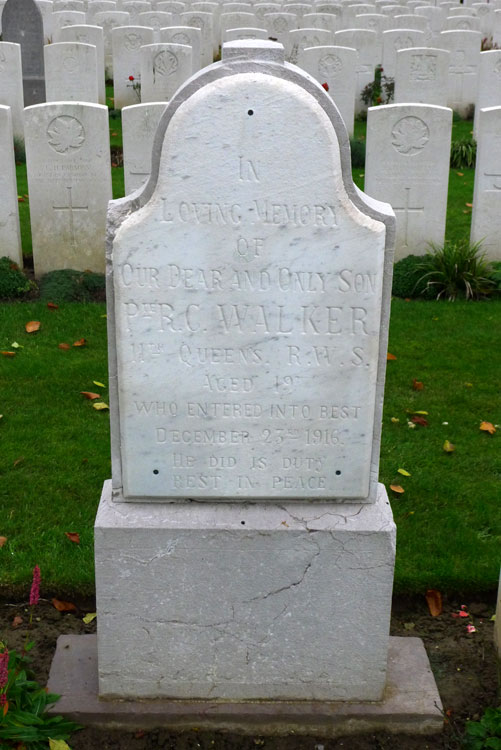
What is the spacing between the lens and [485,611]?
397cm

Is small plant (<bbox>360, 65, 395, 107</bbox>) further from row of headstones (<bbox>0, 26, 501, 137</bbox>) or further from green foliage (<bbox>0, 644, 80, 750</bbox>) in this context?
green foliage (<bbox>0, 644, 80, 750</bbox>)

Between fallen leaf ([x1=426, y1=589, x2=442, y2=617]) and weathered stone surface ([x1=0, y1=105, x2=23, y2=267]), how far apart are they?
17.0 ft

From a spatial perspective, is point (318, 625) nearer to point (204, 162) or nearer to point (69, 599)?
point (69, 599)

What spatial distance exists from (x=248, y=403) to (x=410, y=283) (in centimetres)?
499

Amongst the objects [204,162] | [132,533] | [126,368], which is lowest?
[132,533]

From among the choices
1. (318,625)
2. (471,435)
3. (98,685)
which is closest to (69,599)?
(98,685)

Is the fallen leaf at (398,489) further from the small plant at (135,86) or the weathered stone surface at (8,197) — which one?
the small plant at (135,86)

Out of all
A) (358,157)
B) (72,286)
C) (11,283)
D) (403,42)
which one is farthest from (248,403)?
(403,42)

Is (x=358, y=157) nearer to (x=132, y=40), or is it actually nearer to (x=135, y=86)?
(x=135, y=86)

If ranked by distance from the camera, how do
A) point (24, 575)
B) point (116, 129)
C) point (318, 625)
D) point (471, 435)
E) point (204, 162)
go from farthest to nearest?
point (116, 129), point (471, 435), point (24, 575), point (318, 625), point (204, 162)

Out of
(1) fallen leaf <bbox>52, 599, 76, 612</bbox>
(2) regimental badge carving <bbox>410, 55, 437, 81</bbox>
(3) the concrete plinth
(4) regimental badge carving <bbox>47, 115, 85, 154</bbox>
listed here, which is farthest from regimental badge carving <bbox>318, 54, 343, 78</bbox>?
(3) the concrete plinth

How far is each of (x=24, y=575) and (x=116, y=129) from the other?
10.5 meters

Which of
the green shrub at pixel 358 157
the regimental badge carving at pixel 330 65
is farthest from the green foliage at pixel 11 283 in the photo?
the regimental badge carving at pixel 330 65

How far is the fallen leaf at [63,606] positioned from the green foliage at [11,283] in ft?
13.6
